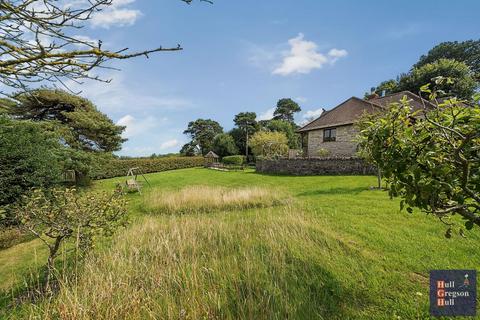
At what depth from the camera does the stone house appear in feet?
74.6

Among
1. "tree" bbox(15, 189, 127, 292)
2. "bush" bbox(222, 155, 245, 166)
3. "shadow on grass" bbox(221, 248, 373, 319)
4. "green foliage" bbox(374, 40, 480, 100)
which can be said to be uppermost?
"green foliage" bbox(374, 40, 480, 100)

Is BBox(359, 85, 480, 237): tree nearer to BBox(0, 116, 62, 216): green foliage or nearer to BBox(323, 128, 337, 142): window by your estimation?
BBox(0, 116, 62, 216): green foliage

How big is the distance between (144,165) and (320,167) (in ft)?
81.0

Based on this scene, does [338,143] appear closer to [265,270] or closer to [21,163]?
[265,270]

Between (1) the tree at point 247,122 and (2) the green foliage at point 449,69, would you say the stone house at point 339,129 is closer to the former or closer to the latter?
(2) the green foliage at point 449,69

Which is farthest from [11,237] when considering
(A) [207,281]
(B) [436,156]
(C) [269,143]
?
(C) [269,143]

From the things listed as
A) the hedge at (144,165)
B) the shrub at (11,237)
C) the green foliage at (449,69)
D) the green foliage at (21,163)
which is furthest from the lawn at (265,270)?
the green foliage at (449,69)

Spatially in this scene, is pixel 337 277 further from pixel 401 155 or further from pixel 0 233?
pixel 0 233

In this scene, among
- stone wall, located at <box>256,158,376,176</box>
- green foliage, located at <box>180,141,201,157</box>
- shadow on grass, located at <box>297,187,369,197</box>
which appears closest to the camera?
shadow on grass, located at <box>297,187,369,197</box>

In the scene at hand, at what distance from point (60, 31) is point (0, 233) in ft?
32.0

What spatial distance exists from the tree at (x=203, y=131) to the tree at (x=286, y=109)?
17.4m

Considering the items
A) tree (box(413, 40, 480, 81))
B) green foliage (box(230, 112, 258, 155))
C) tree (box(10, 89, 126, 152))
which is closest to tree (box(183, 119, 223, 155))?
green foliage (box(230, 112, 258, 155))

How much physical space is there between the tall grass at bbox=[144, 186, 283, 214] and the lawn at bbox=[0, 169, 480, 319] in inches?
108

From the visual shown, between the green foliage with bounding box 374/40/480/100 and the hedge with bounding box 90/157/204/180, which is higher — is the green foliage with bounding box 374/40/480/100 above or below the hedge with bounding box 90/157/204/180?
above
